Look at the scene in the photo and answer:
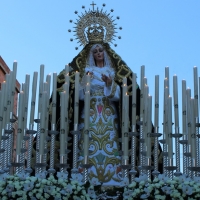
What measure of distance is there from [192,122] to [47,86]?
1.78 m

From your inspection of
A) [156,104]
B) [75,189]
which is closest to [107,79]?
[156,104]

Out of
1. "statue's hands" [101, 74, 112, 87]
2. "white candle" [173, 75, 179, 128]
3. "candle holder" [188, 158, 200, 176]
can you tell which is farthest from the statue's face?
"candle holder" [188, 158, 200, 176]

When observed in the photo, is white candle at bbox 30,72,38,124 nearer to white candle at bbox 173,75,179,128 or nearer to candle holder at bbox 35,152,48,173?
candle holder at bbox 35,152,48,173

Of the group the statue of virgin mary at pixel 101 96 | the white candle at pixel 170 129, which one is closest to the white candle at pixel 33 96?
the statue of virgin mary at pixel 101 96

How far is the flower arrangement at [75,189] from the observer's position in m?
5.22

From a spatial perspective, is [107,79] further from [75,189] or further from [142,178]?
[75,189]

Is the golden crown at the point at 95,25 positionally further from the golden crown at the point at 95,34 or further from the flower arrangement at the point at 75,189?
the flower arrangement at the point at 75,189

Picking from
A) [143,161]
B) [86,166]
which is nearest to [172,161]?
[143,161]

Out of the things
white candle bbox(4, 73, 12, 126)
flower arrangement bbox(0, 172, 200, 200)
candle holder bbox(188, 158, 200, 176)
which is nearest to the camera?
flower arrangement bbox(0, 172, 200, 200)

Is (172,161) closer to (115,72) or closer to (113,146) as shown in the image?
(113,146)

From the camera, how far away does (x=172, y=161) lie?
600cm

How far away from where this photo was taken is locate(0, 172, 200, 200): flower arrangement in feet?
17.1

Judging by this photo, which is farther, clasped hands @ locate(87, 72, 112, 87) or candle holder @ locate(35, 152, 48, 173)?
clasped hands @ locate(87, 72, 112, 87)

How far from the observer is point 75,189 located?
5.30 metres
